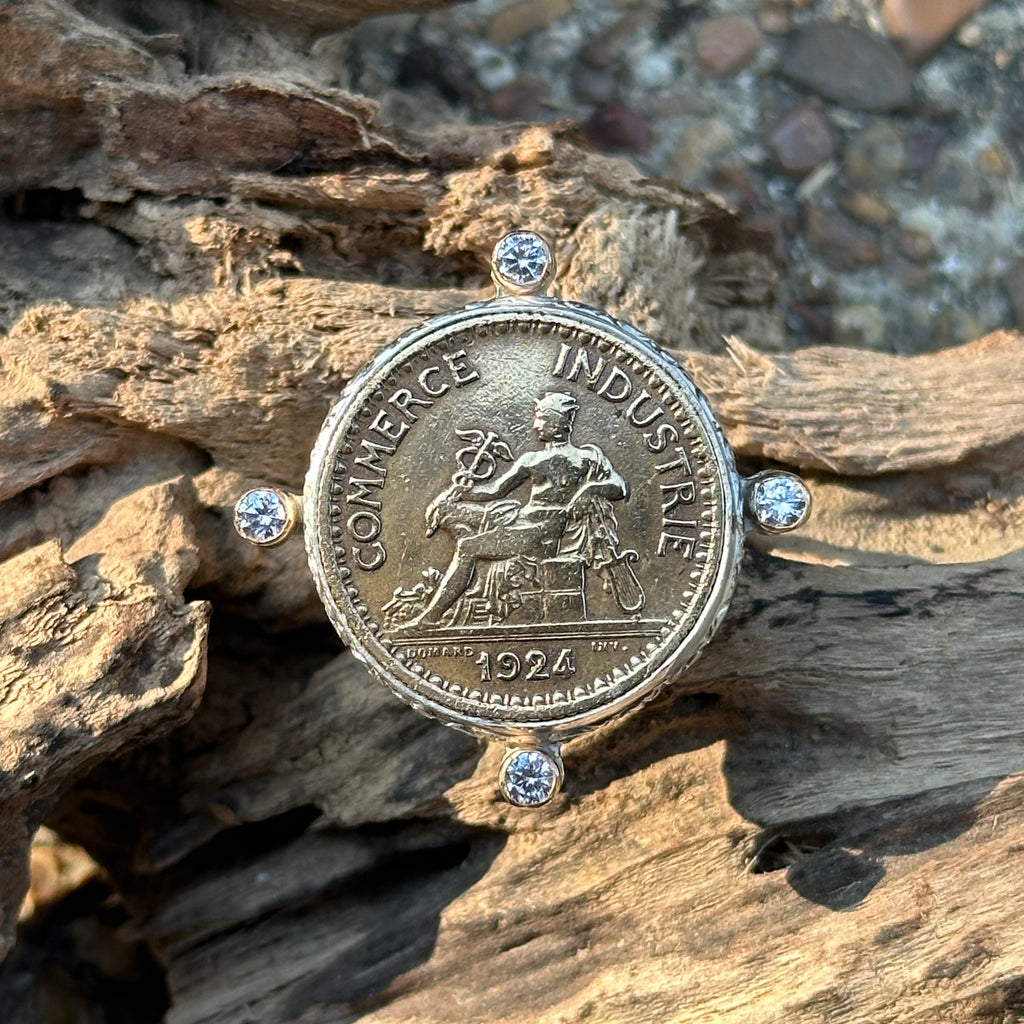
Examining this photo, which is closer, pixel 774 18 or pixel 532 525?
pixel 532 525

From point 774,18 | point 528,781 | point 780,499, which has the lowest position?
point 528,781

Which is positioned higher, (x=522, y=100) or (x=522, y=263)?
(x=522, y=100)

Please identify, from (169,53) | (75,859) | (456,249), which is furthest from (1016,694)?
(75,859)

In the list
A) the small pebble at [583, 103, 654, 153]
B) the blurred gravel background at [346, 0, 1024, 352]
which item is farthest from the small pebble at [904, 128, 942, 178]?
the small pebble at [583, 103, 654, 153]

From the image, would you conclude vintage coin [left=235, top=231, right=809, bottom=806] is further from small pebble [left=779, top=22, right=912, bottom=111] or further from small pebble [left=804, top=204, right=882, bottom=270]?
small pebble [left=779, top=22, right=912, bottom=111]

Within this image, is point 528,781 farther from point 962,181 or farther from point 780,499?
point 962,181

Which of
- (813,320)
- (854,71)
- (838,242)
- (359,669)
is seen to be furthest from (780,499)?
(854,71)

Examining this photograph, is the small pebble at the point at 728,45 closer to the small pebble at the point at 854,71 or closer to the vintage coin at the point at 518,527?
the small pebble at the point at 854,71
